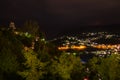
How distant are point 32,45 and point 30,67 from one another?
58496mm

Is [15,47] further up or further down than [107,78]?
further up

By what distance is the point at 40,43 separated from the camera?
12275 centimetres

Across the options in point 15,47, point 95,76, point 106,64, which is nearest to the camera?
Answer: point 106,64

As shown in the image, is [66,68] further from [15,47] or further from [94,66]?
[15,47]

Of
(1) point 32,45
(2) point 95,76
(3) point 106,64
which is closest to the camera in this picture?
(3) point 106,64

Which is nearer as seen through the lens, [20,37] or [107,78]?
[107,78]

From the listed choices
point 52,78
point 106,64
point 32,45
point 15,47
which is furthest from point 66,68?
point 32,45

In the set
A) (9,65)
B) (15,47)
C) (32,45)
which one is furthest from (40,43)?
(9,65)

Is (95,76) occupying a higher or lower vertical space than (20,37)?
lower

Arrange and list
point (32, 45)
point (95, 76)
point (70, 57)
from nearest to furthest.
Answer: point (95, 76) → point (70, 57) → point (32, 45)

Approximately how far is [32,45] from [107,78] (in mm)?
53434

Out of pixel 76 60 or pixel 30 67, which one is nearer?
pixel 30 67

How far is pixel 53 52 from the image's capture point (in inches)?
4899

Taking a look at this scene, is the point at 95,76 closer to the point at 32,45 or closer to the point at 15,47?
the point at 15,47
